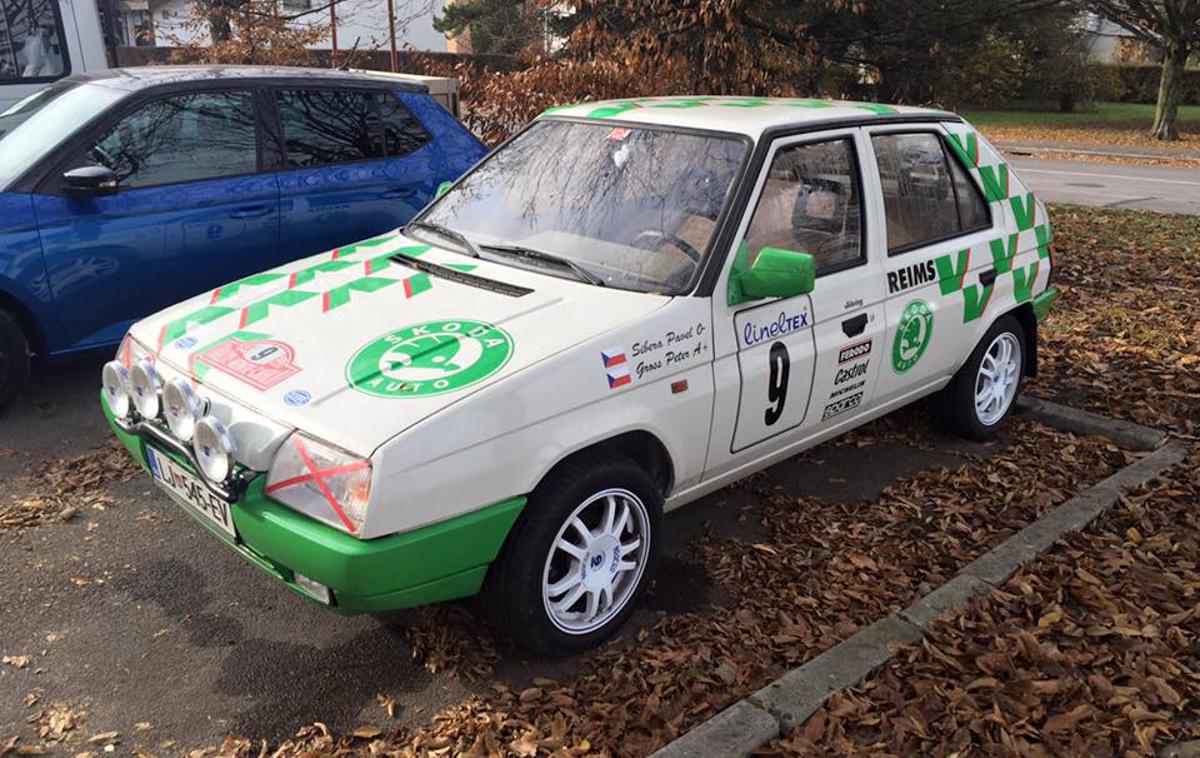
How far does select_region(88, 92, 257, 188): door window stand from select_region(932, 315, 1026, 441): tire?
13.5ft

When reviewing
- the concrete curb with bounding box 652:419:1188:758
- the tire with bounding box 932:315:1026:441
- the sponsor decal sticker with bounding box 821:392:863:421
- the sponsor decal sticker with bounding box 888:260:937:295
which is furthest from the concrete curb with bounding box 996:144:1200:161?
the sponsor decal sticker with bounding box 821:392:863:421

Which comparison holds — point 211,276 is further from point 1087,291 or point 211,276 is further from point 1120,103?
point 1120,103

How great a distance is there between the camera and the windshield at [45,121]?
5094mm

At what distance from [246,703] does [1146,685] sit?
2.85 meters

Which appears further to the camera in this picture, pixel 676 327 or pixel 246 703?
pixel 676 327

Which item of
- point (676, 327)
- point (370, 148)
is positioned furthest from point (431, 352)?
point (370, 148)

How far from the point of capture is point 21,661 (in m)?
3.25

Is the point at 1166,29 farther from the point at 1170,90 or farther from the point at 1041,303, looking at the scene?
the point at 1041,303

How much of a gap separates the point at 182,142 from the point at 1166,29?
2610 cm

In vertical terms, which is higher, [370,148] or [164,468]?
[370,148]

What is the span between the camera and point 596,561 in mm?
3307

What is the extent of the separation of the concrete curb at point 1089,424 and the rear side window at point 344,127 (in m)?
4.10

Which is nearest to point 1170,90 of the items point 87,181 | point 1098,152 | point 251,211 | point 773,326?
point 1098,152

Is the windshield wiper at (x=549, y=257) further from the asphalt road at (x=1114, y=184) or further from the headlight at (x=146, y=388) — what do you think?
the asphalt road at (x=1114, y=184)
